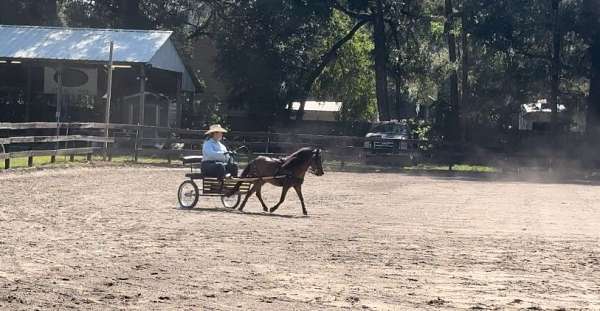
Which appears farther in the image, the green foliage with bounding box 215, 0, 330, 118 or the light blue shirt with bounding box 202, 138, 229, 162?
the green foliage with bounding box 215, 0, 330, 118

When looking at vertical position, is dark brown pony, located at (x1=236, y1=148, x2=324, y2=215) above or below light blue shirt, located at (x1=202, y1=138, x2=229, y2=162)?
below

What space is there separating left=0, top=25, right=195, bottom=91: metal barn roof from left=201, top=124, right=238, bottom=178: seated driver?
2328 cm

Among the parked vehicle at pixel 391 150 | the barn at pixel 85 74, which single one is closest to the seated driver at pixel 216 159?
the parked vehicle at pixel 391 150

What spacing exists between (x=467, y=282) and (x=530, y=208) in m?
11.2

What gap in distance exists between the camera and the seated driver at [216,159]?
18.7 metres

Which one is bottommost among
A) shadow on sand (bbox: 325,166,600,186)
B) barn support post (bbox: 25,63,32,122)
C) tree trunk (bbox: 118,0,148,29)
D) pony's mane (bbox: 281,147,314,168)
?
shadow on sand (bbox: 325,166,600,186)

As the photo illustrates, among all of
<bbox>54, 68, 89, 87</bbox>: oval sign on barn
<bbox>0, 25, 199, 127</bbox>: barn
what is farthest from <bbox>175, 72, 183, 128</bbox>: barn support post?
<bbox>54, 68, 89, 87</bbox>: oval sign on barn

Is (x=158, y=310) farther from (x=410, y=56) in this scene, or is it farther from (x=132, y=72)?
(x=410, y=56)

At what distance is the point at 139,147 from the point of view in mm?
37594

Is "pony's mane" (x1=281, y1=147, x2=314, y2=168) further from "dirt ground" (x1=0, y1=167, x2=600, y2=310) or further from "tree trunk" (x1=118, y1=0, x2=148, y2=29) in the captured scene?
"tree trunk" (x1=118, y1=0, x2=148, y2=29)

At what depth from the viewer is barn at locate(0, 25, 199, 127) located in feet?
141

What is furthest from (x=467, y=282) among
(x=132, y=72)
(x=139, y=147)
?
(x=132, y=72)

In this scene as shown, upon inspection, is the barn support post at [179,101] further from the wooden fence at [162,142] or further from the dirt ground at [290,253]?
the dirt ground at [290,253]

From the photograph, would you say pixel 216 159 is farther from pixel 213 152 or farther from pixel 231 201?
pixel 231 201
